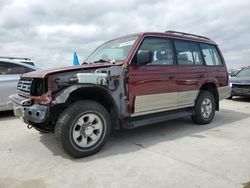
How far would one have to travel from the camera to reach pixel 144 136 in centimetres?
530

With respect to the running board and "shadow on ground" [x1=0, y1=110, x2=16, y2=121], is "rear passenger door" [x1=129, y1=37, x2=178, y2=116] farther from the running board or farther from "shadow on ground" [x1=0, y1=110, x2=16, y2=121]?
"shadow on ground" [x1=0, y1=110, x2=16, y2=121]

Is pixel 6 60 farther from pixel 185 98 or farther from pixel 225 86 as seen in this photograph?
pixel 225 86

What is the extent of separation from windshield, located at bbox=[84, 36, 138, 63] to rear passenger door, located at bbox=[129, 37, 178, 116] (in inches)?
8.7

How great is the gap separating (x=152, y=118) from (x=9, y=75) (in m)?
4.50

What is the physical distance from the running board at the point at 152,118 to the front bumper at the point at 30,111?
143 cm

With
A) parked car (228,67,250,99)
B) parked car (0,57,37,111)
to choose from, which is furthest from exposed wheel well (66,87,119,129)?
parked car (228,67,250,99)

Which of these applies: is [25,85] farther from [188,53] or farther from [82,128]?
[188,53]

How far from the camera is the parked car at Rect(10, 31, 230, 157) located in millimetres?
3977

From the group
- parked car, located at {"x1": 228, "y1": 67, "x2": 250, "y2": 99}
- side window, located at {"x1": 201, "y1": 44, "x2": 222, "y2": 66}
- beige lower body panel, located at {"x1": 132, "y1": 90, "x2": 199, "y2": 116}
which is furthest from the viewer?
parked car, located at {"x1": 228, "y1": 67, "x2": 250, "y2": 99}

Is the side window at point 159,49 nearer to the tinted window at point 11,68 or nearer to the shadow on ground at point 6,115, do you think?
the tinted window at point 11,68

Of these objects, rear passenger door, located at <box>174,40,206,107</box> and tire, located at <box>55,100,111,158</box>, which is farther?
rear passenger door, located at <box>174,40,206,107</box>

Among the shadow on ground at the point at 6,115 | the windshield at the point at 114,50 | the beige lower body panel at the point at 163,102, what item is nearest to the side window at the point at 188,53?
the beige lower body panel at the point at 163,102

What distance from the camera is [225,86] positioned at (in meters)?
6.96

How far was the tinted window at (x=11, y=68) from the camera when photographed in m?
7.39
